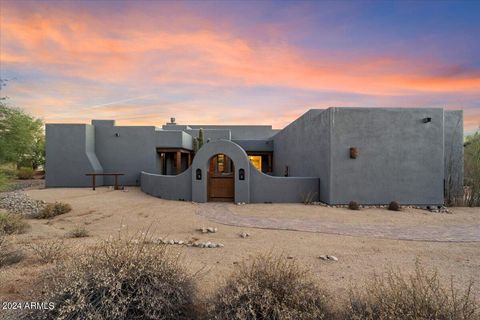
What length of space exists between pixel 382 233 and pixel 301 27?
8.12 m

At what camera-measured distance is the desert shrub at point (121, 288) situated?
2447 millimetres

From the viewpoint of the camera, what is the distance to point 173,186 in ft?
39.0

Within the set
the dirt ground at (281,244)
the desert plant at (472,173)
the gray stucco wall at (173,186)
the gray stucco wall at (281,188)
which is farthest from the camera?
the gray stucco wall at (173,186)

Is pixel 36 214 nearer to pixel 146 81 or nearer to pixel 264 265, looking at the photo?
pixel 146 81

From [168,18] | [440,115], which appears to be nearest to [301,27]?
[168,18]

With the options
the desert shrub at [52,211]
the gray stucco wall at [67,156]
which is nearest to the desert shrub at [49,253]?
the desert shrub at [52,211]

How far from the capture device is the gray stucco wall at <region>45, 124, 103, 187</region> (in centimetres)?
1669

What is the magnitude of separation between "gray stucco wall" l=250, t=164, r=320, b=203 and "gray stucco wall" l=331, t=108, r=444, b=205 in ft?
4.46

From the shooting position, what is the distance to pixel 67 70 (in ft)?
37.5

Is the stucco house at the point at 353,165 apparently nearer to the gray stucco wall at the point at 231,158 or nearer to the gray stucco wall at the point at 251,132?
the gray stucco wall at the point at 231,158

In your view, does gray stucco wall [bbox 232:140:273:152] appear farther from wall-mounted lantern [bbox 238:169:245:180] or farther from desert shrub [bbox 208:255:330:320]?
desert shrub [bbox 208:255:330:320]

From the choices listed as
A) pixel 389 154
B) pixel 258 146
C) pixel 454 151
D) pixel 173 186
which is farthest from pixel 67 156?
pixel 454 151

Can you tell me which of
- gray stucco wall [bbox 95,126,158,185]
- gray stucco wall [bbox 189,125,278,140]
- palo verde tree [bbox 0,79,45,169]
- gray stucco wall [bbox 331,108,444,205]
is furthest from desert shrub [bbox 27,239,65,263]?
gray stucco wall [bbox 189,125,278,140]

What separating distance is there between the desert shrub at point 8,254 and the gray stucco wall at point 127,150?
13328 millimetres
